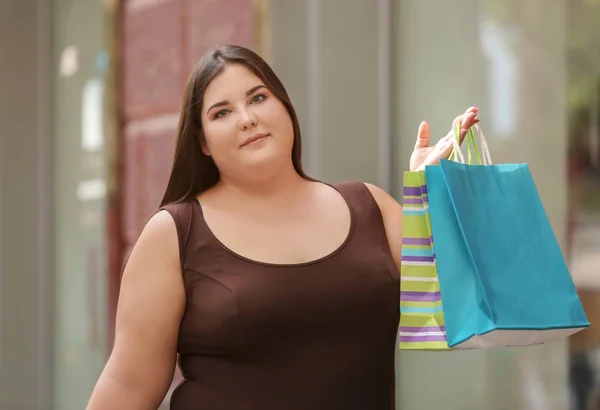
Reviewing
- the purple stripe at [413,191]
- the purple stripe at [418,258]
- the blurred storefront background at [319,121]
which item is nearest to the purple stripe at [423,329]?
the purple stripe at [418,258]

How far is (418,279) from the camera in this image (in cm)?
152

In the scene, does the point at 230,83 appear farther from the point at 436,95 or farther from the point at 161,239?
the point at 436,95

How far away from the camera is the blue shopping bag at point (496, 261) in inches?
56.4

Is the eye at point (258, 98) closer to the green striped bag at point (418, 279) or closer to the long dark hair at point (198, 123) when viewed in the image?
the long dark hair at point (198, 123)

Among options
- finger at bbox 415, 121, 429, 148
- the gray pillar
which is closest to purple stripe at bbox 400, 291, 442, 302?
finger at bbox 415, 121, 429, 148

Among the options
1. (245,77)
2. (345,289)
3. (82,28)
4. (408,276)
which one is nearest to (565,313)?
(408,276)

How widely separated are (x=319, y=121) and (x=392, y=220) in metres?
1.05

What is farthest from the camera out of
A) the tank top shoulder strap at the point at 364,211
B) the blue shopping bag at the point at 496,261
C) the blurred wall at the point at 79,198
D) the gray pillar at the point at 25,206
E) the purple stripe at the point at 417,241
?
the gray pillar at the point at 25,206

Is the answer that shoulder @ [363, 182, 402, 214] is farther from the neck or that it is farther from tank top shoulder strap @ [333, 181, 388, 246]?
the neck

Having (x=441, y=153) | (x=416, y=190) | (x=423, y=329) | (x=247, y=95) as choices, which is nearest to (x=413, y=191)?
(x=416, y=190)

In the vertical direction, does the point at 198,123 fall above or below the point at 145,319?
above

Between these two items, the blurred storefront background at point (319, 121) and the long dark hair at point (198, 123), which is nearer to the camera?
the long dark hair at point (198, 123)

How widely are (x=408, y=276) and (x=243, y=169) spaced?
362mm

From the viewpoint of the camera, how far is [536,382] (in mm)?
2289
